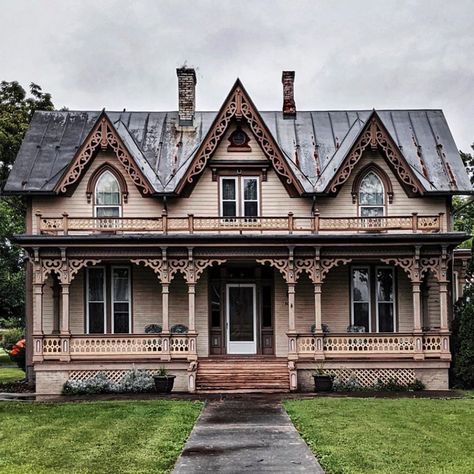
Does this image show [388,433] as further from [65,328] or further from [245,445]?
[65,328]

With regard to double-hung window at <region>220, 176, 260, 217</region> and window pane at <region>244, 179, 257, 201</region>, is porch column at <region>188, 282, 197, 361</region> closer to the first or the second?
double-hung window at <region>220, 176, 260, 217</region>

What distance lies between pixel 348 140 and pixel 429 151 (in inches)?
123

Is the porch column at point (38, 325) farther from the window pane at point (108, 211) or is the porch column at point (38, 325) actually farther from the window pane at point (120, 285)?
the window pane at point (108, 211)

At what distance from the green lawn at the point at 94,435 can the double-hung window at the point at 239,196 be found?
337 inches

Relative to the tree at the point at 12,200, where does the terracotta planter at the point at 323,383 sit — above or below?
below

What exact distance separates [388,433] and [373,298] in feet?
40.6

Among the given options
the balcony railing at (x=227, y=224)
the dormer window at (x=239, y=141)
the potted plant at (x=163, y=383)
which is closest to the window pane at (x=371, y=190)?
the balcony railing at (x=227, y=224)

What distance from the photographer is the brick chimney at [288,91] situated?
30.7m

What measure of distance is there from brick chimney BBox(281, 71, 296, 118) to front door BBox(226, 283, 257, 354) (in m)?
7.95

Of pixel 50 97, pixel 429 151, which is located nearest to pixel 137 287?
pixel 429 151

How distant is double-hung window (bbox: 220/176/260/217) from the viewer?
27.0 metres

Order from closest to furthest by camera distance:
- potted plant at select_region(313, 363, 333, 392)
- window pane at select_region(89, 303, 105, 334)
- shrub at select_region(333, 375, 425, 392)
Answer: potted plant at select_region(313, 363, 333, 392), shrub at select_region(333, 375, 425, 392), window pane at select_region(89, 303, 105, 334)

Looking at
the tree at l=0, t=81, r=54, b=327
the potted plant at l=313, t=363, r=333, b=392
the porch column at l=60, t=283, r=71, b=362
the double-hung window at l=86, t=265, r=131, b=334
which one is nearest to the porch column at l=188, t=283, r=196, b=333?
the double-hung window at l=86, t=265, r=131, b=334

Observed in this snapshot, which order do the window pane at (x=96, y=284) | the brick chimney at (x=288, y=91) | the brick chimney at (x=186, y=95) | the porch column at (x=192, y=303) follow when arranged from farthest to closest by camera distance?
the brick chimney at (x=288, y=91)
the brick chimney at (x=186, y=95)
the window pane at (x=96, y=284)
the porch column at (x=192, y=303)
